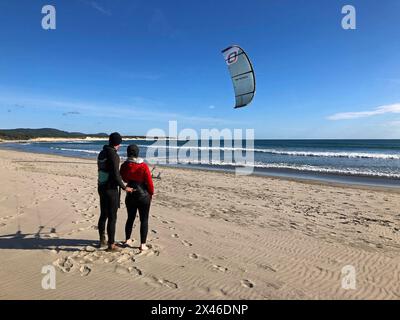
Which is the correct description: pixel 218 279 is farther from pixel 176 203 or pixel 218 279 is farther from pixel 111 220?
pixel 176 203

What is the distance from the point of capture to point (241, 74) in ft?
21.3

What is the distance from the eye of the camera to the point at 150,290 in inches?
133

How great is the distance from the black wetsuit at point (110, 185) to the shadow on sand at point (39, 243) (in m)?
0.64

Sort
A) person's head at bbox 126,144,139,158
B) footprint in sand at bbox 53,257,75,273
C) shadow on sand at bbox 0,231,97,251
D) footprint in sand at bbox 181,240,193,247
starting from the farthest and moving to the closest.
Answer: footprint in sand at bbox 181,240,193,247
shadow on sand at bbox 0,231,97,251
person's head at bbox 126,144,139,158
footprint in sand at bbox 53,257,75,273

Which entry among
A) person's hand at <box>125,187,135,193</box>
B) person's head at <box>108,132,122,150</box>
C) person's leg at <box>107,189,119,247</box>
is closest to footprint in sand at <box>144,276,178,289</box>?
person's leg at <box>107,189,119,247</box>

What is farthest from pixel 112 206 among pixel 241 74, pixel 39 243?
pixel 241 74

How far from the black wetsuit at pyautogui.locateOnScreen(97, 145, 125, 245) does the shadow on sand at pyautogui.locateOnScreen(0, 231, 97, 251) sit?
25.1 inches

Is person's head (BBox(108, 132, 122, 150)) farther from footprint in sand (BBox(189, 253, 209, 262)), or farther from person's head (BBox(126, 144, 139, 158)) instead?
footprint in sand (BBox(189, 253, 209, 262))

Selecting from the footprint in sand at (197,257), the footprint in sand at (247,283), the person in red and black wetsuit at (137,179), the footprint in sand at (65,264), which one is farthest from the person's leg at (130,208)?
the footprint in sand at (247,283)

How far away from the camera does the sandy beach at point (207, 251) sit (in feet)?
11.3

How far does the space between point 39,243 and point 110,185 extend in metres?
1.61

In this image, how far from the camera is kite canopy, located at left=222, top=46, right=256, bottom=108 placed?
6.21 metres

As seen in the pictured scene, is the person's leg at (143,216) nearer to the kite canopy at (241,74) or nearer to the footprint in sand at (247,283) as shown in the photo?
the footprint in sand at (247,283)
